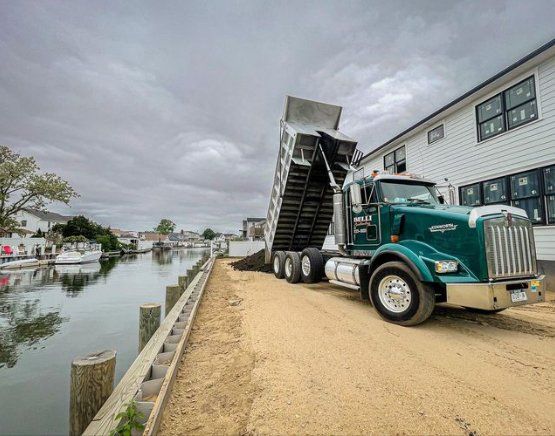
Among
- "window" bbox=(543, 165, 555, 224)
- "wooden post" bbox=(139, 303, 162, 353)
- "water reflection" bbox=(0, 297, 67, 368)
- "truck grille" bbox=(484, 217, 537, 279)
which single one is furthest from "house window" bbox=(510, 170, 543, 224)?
"water reflection" bbox=(0, 297, 67, 368)

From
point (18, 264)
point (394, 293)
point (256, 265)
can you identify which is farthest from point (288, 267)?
point (18, 264)

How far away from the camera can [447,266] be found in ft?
14.4

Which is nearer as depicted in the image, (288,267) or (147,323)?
(147,323)

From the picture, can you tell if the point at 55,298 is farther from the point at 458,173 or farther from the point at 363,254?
the point at 458,173

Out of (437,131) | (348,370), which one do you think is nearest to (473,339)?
(348,370)

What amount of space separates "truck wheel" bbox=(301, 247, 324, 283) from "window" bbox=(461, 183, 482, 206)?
5.73m

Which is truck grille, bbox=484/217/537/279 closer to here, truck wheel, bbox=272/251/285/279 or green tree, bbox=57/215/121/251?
truck wheel, bbox=272/251/285/279

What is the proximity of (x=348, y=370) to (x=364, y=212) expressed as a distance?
3.78 meters

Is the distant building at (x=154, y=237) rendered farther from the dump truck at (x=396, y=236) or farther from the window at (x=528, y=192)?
the window at (x=528, y=192)

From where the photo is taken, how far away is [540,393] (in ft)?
9.14

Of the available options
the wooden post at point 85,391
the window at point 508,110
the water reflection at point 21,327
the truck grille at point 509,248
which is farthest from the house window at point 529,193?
the water reflection at point 21,327

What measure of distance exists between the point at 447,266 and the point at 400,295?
91cm

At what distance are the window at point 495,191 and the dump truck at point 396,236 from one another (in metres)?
4.10

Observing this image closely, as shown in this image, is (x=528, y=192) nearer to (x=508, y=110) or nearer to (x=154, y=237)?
(x=508, y=110)
